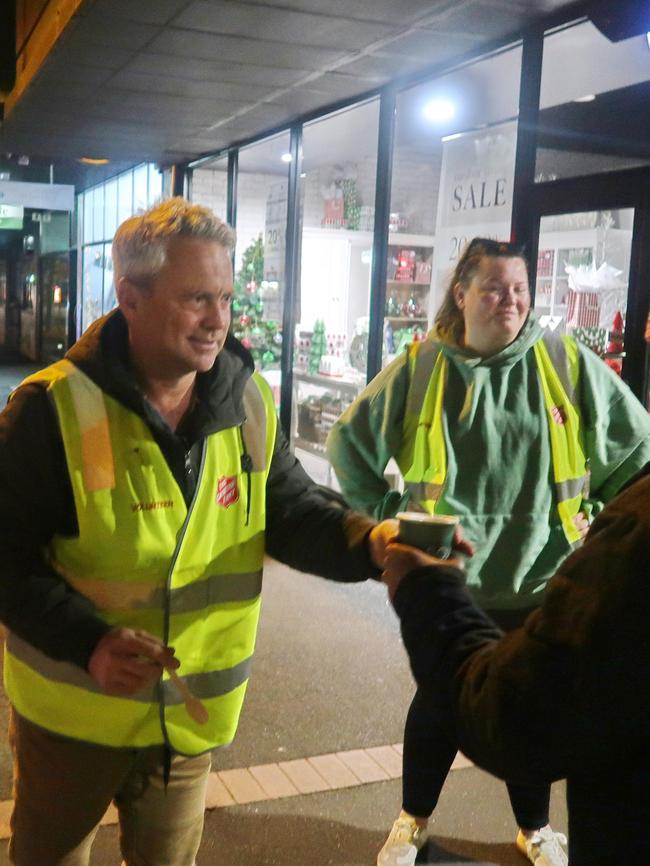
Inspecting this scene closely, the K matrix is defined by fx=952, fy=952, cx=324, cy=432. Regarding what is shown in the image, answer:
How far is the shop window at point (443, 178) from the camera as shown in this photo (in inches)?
233

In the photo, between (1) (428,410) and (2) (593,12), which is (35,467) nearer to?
(1) (428,410)

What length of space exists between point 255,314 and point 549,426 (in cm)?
→ 699

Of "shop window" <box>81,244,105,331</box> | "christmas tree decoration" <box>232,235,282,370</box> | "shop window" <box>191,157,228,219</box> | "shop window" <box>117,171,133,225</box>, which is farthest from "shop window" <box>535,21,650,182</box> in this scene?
"shop window" <box>81,244,105,331</box>

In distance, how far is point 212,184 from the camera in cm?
1104

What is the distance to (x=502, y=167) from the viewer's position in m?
5.85

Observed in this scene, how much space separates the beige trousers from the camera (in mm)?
2053

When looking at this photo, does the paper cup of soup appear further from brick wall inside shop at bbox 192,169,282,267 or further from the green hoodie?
brick wall inside shop at bbox 192,169,282,267

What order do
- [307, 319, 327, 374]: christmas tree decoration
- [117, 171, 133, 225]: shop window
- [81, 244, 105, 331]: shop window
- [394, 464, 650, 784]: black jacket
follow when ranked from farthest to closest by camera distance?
[81, 244, 105, 331]: shop window
[117, 171, 133, 225]: shop window
[307, 319, 327, 374]: christmas tree decoration
[394, 464, 650, 784]: black jacket

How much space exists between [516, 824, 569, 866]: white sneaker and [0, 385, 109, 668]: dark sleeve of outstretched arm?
2001mm

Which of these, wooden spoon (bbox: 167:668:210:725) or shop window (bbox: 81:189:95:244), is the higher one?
shop window (bbox: 81:189:95:244)

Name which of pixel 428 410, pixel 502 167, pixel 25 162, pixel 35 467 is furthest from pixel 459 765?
pixel 25 162

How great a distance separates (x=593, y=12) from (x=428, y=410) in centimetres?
289

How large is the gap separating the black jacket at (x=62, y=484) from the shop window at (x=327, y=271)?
629 cm

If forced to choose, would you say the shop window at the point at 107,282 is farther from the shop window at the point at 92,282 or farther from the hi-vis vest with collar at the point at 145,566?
the hi-vis vest with collar at the point at 145,566
